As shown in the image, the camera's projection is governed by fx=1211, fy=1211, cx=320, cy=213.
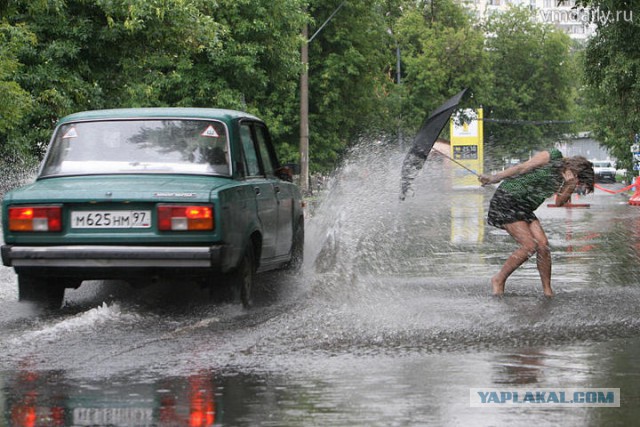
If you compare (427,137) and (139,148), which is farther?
(427,137)

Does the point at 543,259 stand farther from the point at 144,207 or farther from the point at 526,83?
the point at 526,83

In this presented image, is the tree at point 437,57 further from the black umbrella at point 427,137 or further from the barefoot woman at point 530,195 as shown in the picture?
the barefoot woman at point 530,195

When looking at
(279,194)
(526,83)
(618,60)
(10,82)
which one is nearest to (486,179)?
(279,194)

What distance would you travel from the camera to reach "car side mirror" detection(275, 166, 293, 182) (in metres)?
11.4

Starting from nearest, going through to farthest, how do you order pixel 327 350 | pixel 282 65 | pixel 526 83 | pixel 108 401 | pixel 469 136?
1. pixel 108 401
2. pixel 327 350
3. pixel 282 65
4. pixel 469 136
5. pixel 526 83

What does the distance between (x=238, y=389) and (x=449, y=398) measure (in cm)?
110

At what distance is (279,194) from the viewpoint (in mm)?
10867

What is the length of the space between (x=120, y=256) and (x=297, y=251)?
3424 mm

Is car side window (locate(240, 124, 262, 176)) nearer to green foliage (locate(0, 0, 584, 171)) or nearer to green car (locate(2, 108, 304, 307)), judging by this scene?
green car (locate(2, 108, 304, 307))

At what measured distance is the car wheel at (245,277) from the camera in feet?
30.3

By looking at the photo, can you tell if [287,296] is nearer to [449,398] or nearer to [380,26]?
[449,398]

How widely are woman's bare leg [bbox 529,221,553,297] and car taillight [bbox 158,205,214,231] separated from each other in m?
3.50

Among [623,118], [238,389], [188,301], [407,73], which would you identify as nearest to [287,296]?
[188,301]

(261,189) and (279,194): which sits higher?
(261,189)
